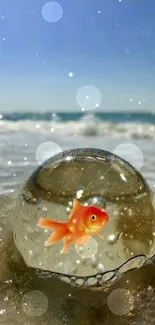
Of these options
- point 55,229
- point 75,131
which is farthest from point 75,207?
point 75,131

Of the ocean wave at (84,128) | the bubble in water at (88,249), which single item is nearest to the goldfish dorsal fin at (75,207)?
the bubble in water at (88,249)

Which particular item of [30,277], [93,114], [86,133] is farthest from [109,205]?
[93,114]

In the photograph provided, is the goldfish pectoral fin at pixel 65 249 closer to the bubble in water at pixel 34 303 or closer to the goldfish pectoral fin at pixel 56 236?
the goldfish pectoral fin at pixel 56 236

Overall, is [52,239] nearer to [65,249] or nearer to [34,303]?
[65,249]

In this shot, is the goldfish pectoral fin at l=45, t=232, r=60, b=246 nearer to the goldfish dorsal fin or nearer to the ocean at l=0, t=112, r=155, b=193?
the goldfish dorsal fin

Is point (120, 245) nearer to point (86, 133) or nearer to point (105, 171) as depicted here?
point (105, 171)

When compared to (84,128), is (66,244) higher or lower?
higher

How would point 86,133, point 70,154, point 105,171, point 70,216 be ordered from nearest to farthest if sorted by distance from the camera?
point 70,216 < point 105,171 < point 70,154 < point 86,133
